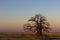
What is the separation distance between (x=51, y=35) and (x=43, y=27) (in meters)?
1.56

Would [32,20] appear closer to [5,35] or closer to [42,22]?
[42,22]

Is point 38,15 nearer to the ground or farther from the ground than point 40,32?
farther from the ground

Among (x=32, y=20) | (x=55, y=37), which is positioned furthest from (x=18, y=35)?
(x=55, y=37)

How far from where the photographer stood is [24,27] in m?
25.0

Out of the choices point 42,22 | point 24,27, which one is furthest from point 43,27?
point 24,27

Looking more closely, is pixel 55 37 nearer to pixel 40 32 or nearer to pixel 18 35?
pixel 40 32

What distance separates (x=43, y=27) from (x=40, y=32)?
24.9 inches

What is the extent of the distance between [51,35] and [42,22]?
1.98m

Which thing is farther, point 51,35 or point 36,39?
point 51,35

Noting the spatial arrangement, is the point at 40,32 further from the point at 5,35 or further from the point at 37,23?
the point at 5,35

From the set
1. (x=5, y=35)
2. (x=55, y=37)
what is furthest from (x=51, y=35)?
(x=5, y=35)

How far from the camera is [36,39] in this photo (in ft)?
78.1

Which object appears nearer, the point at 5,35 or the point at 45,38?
the point at 45,38

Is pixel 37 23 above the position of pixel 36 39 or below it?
above
